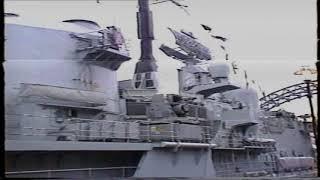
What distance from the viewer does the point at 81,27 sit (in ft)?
32.4

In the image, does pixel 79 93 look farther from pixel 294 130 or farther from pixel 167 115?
pixel 294 130

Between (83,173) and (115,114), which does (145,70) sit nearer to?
(115,114)

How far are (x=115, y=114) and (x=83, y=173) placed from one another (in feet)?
7.42

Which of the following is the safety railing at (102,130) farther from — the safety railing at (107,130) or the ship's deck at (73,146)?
the ship's deck at (73,146)

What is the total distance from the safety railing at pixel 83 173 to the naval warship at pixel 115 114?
2 centimetres

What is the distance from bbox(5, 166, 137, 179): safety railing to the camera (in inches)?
305

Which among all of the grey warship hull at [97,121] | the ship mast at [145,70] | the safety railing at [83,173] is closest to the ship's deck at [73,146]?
the grey warship hull at [97,121]

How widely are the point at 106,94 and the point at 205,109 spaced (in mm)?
3223

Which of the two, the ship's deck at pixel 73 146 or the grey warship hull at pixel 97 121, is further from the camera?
the grey warship hull at pixel 97 121

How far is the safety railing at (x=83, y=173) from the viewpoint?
7.76 metres

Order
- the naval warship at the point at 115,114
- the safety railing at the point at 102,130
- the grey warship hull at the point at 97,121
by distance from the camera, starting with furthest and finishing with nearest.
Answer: the safety railing at the point at 102,130
the naval warship at the point at 115,114
the grey warship hull at the point at 97,121

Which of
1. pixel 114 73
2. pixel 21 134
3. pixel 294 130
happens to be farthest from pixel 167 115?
pixel 294 130

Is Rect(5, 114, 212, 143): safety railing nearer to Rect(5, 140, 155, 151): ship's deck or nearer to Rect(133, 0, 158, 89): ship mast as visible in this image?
Rect(5, 140, 155, 151): ship's deck

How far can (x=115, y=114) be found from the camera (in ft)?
35.9
